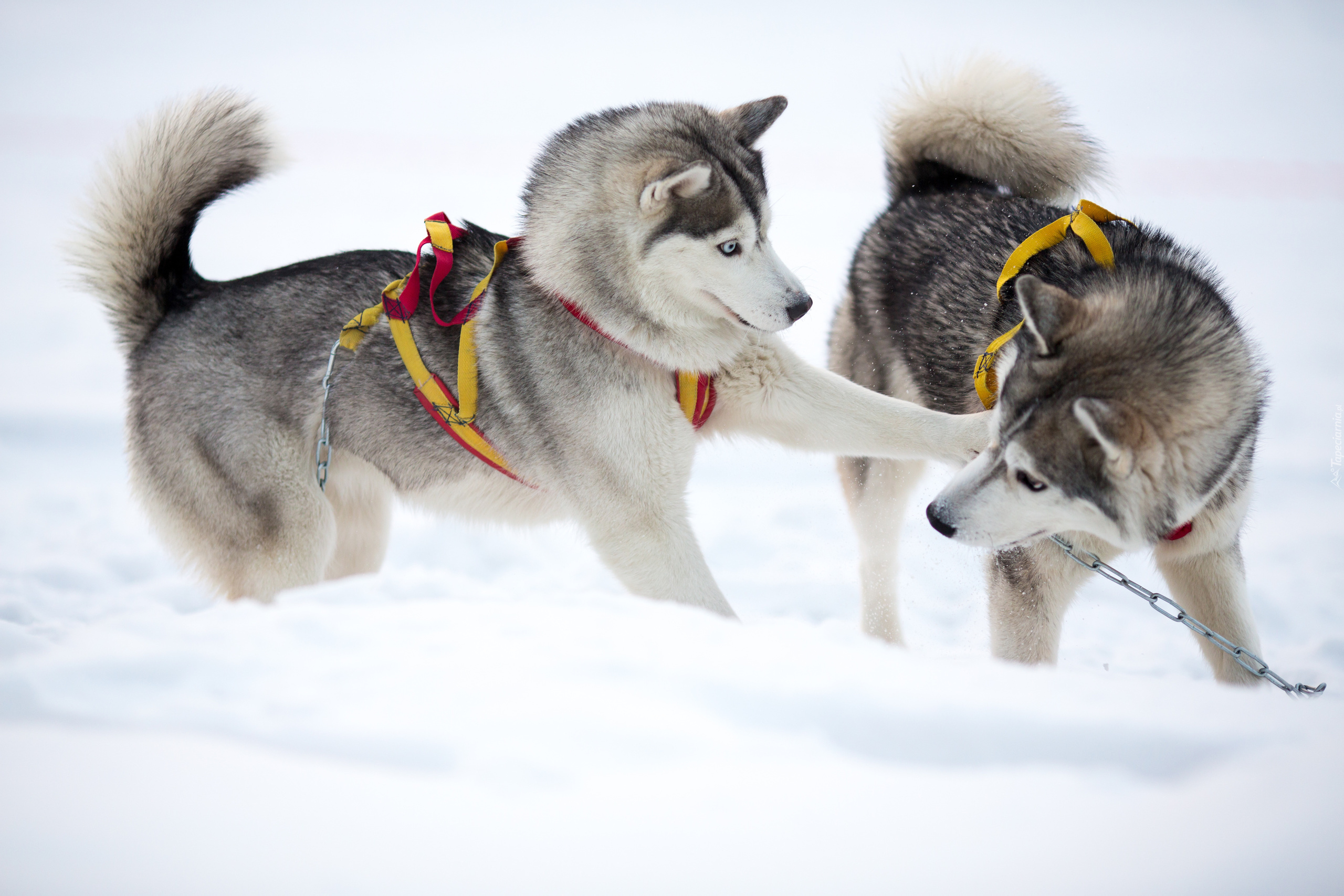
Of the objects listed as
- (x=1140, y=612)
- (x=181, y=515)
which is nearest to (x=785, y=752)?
(x=181, y=515)

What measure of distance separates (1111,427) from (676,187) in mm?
1207

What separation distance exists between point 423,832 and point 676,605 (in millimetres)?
915

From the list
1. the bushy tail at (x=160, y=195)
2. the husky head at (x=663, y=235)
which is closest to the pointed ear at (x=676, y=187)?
the husky head at (x=663, y=235)

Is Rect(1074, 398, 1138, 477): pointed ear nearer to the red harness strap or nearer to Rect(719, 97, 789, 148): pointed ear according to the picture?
the red harness strap

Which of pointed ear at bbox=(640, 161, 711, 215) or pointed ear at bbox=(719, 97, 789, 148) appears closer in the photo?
pointed ear at bbox=(640, 161, 711, 215)

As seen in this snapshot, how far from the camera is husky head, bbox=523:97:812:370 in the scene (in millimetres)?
2354

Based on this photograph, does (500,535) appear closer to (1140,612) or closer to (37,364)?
(1140,612)

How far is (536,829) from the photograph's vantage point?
1391mm

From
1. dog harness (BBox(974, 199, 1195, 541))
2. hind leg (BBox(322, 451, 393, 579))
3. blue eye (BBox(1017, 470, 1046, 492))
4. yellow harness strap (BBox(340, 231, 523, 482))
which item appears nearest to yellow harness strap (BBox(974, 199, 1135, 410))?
dog harness (BBox(974, 199, 1195, 541))

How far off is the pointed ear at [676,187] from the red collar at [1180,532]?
5.04 ft

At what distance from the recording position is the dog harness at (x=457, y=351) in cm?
265

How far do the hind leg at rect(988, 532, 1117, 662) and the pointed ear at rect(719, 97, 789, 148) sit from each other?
57.6 inches

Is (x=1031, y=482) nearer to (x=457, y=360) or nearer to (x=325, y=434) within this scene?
(x=457, y=360)
